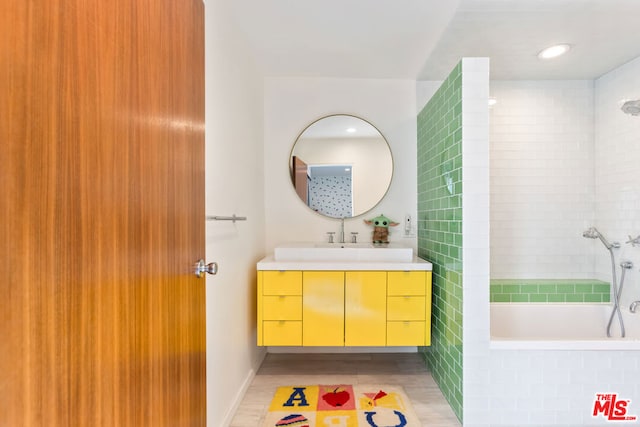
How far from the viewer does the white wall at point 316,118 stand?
2922 millimetres

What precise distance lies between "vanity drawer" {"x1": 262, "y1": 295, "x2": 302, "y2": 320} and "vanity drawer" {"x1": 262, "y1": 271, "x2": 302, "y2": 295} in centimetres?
3

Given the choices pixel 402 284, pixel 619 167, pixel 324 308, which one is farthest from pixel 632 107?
pixel 324 308

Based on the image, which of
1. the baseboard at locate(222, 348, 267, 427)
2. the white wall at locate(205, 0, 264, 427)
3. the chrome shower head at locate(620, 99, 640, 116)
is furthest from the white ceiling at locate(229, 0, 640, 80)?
the baseboard at locate(222, 348, 267, 427)

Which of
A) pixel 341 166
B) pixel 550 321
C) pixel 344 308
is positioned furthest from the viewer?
pixel 341 166

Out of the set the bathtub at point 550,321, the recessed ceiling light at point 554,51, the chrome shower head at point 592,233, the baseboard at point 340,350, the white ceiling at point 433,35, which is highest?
the white ceiling at point 433,35

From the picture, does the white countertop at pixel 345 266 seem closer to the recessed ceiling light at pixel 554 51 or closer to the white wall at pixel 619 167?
the white wall at pixel 619 167

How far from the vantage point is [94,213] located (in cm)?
62

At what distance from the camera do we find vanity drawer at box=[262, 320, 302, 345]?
2248 mm

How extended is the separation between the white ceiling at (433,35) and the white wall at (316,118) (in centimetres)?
14

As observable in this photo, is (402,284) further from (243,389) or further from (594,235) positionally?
(594,235)

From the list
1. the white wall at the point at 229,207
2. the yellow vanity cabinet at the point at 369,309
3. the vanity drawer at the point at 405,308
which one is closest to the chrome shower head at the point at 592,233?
the vanity drawer at the point at 405,308

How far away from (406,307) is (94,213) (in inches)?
78.8

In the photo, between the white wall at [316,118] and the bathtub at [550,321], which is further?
the white wall at [316,118]

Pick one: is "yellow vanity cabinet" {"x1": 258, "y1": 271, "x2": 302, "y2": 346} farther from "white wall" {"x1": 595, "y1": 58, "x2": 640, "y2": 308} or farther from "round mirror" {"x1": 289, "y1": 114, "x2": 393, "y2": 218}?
"white wall" {"x1": 595, "y1": 58, "x2": 640, "y2": 308}
